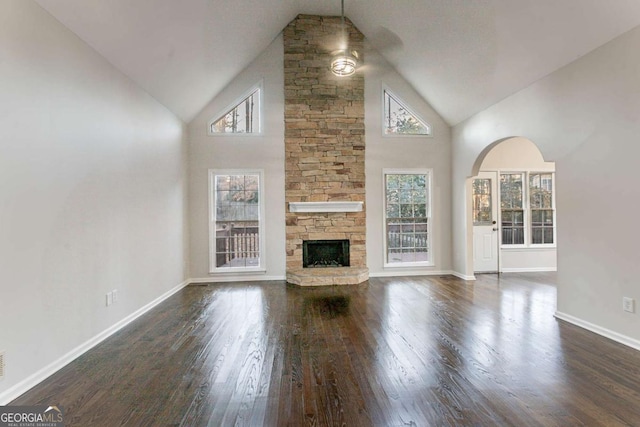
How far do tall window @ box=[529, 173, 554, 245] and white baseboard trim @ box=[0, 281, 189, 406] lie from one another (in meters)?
7.23

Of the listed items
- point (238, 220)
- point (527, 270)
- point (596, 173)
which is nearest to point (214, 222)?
point (238, 220)

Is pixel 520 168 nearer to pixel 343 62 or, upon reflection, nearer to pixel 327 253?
pixel 327 253

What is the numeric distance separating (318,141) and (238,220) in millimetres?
2134

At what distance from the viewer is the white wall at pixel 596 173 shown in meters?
3.03

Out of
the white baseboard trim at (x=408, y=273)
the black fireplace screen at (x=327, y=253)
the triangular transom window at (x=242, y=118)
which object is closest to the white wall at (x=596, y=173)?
the white baseboard trim at (x=408, y=273)

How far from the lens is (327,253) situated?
635cm

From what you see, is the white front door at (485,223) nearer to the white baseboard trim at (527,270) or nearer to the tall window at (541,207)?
the white baseboard trim at (527,270)

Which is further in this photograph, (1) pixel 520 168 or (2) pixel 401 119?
(1) pixel 520 168

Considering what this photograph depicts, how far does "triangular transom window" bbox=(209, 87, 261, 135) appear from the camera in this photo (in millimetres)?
6172

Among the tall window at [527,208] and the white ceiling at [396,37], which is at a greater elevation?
the white ceiling at [396,37]

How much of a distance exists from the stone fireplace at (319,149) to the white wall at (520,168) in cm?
281

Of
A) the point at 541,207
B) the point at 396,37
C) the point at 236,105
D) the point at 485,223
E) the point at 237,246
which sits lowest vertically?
the point at 237,246

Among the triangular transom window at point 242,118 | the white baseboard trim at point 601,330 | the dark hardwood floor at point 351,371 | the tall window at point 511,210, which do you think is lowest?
the dark hardwood floor at point 351,371

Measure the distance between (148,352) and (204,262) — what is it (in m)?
3.23
